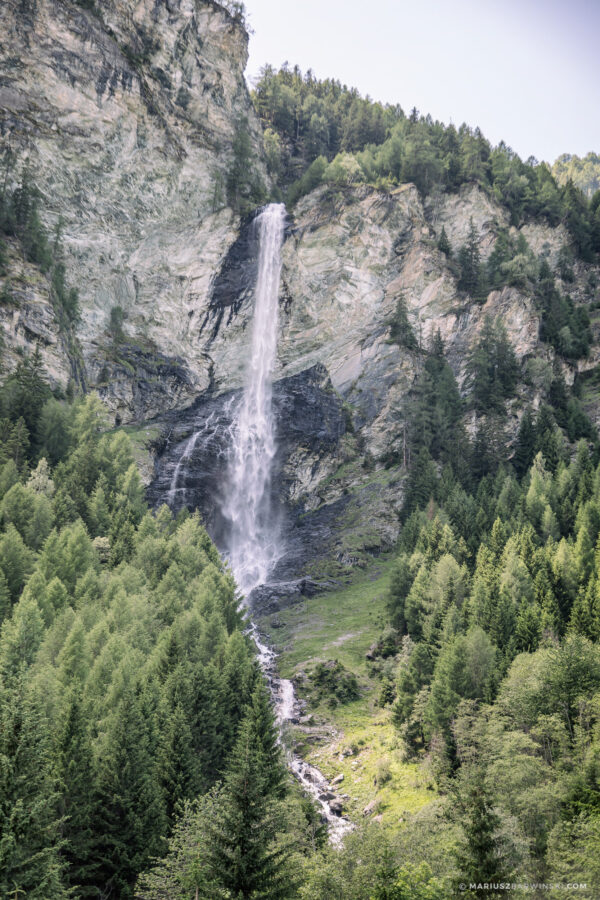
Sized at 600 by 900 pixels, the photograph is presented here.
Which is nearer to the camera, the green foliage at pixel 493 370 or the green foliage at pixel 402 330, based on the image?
the green foliage at pixel 493 370

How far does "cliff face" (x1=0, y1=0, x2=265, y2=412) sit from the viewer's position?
9956 cm

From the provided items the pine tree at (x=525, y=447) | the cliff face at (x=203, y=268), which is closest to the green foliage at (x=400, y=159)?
the cliff face at (x=203, y=268)

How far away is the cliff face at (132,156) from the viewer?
9956cm

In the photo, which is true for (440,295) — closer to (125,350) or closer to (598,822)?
(125,350)

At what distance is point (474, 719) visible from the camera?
146 feet

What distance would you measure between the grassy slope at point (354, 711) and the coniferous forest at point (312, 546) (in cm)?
35

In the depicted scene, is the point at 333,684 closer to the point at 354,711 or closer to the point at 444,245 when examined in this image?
the point at 354,711

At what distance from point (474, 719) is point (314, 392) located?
73.7 metres

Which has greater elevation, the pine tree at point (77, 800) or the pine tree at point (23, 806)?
the pine tree at point (23, 806)

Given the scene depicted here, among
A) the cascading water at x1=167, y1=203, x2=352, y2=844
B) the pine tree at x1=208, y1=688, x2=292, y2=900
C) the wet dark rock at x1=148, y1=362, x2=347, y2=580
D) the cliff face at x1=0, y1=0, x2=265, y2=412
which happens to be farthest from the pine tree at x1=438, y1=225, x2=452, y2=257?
the pine tree at x1=208, y1=688, x2=292, y2=900

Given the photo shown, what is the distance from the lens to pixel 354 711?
6134 cm

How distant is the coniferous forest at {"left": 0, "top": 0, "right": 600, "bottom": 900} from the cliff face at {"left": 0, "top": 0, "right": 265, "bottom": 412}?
3.00 feet

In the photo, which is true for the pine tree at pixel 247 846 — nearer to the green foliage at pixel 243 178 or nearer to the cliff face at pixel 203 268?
the cliff face at pixel 203 268

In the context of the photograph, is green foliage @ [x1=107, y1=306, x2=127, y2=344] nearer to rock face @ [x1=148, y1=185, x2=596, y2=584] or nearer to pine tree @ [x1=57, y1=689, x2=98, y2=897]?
rock face @ [x1=148, y1=185, x2=596, y2=584]
